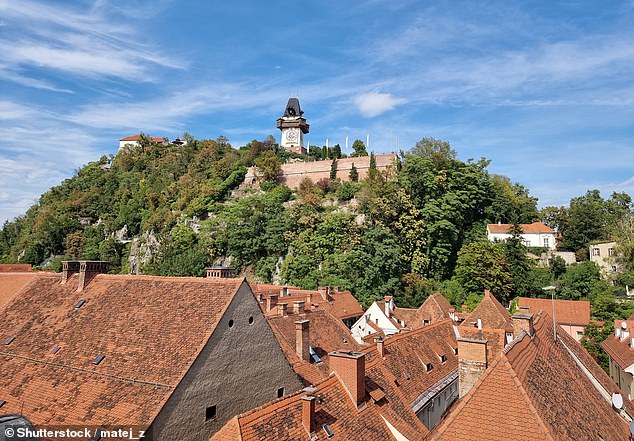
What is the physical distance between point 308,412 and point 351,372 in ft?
8.57

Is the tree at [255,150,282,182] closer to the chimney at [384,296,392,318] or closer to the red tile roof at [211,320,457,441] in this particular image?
the chimney at [384,296,392,318]

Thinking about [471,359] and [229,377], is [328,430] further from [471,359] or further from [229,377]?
[471,359]

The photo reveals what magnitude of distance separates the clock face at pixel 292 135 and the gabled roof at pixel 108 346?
267 ft

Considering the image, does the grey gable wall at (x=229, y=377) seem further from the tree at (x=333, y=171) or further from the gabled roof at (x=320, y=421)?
the tree at (x=333, y=171)

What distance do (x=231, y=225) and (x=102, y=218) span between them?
33401 millimetres

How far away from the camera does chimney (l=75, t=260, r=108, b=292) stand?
17922mm

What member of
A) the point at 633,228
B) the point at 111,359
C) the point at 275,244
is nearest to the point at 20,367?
the point at 111,359

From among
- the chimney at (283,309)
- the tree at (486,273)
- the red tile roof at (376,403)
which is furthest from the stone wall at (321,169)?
the red tile roof at (376,403)

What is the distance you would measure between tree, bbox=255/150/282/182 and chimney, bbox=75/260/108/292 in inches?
2005

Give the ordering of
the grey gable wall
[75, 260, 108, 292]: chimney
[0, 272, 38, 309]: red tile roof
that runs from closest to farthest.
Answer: the grey gable wall → [75, 260, 108, 292]: chimney → [0, 272, 38, 309]: red tile roof

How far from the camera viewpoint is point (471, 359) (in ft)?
44.3

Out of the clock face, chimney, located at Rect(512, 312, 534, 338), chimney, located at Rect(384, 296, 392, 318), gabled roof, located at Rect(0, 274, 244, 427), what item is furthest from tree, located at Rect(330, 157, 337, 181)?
chimney, located at Rect(512, 312, 534, 338)

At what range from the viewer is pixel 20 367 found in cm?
1474

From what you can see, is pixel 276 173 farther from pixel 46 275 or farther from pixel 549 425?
pixel 549 425
